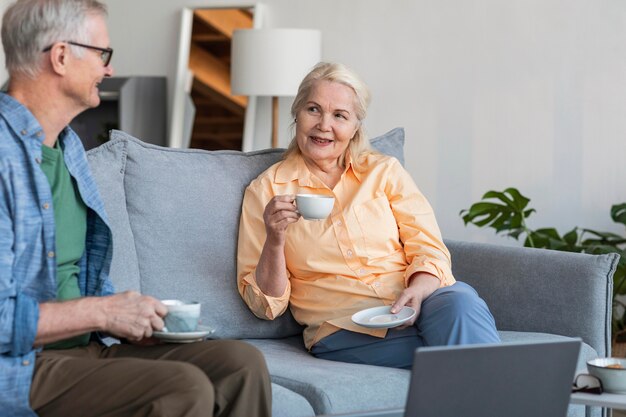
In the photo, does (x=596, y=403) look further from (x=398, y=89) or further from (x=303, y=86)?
(x=398, y=89)

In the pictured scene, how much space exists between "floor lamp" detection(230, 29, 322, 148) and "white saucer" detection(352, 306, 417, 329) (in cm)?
223

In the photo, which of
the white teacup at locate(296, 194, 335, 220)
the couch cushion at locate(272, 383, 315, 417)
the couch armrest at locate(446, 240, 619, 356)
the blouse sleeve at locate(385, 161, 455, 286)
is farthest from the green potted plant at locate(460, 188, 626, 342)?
the couch cushion at locate(272, 383, 315, 417)

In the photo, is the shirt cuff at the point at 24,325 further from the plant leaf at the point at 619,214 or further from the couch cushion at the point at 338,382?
the plant leaf at the point at 619,214

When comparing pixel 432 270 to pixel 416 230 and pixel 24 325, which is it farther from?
pixel 24 325

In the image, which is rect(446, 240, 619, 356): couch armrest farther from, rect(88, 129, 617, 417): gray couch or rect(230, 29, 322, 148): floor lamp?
rect(230, 29, 322, 148): floor lamp

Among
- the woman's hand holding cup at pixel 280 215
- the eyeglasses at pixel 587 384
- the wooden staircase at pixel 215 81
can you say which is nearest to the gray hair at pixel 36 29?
the woman's hand holding cup at pixel 280 215

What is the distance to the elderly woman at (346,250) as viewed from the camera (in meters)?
2.57

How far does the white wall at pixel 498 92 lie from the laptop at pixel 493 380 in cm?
227

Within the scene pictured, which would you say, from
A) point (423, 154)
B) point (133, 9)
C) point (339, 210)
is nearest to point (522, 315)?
point (339, 210)

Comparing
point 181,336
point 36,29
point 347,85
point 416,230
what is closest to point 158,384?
point 181,336

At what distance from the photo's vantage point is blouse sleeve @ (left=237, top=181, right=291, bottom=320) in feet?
8.83

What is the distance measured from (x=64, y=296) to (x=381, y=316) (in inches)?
33.0

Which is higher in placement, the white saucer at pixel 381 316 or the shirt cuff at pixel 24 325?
the shirt cuff at pixel 24 325

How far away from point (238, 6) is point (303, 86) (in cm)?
236
